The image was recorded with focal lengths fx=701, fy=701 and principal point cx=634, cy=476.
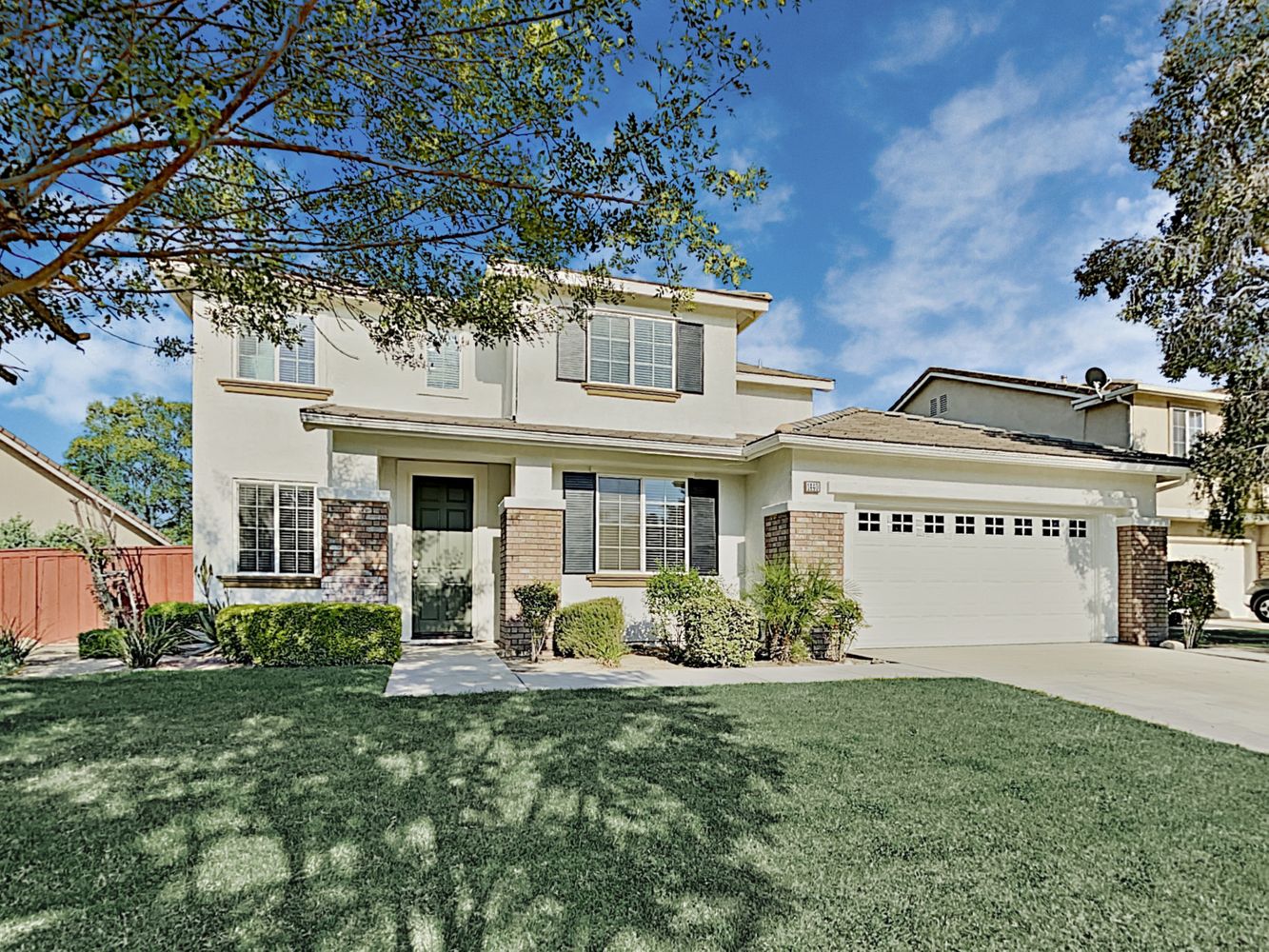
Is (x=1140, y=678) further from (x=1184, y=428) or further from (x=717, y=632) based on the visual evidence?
(x=1184, y=428)

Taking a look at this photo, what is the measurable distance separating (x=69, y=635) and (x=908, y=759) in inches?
580

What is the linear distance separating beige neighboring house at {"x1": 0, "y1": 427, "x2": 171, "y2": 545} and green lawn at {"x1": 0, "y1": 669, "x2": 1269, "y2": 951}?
12950 mm

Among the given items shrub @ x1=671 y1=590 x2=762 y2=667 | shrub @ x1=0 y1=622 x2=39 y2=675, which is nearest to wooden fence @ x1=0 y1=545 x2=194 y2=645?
shrub @ x1=0 y1=622 x2=39 y2=675

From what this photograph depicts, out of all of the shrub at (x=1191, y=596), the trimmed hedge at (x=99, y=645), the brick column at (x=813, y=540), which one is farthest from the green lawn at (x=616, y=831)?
the shrub at (x=1191, y=596)

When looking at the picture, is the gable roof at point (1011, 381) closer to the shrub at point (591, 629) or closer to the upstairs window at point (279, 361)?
the shrub at point (591, 629)

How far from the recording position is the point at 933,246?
16031mm

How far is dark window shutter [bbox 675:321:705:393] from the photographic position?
1239cm

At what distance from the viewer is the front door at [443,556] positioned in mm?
11539

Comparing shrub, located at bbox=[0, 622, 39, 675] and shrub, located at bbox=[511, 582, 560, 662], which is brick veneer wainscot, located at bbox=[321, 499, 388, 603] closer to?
shrub, located at bbox=[511, 582, 560, 662]

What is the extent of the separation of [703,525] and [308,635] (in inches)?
242

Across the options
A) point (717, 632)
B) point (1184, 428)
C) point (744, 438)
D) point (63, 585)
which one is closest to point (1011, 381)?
point (1184, 428)

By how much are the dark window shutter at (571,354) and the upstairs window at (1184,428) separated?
15.7 m

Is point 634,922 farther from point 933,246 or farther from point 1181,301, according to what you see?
point 933,246

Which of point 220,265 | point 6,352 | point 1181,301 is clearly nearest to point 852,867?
point 220,265
